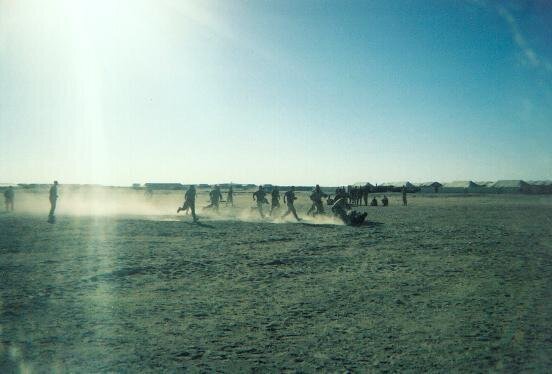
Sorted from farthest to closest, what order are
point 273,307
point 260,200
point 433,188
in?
1. point 433,188
2. point 260,200
3. point 273,307

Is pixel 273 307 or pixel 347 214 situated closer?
pixel 273 307

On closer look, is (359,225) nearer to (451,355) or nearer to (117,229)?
(117,229)

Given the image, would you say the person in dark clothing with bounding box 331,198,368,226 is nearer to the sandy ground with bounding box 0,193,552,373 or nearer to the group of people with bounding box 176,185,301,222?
the group of people with bounding box 176,185,301,222

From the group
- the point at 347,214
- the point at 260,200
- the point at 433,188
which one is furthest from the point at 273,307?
the point at 433,188

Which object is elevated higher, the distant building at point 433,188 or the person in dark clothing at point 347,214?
the distant building at point 433,188

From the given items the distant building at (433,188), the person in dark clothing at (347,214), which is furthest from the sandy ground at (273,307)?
the distant building at (433,188)

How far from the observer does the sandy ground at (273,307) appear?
16.2 ft

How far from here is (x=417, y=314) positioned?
22.0 feet

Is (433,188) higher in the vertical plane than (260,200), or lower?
higher

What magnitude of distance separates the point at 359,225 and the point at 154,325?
1671 cm

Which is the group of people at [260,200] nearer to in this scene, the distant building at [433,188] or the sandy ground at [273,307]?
the sandy ground at [273,307]

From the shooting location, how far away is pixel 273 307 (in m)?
7.11

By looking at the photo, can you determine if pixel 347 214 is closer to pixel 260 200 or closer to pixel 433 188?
pixel 260 200

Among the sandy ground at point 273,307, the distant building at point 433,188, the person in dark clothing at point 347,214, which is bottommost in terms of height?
the sandy ground at point 273,307
